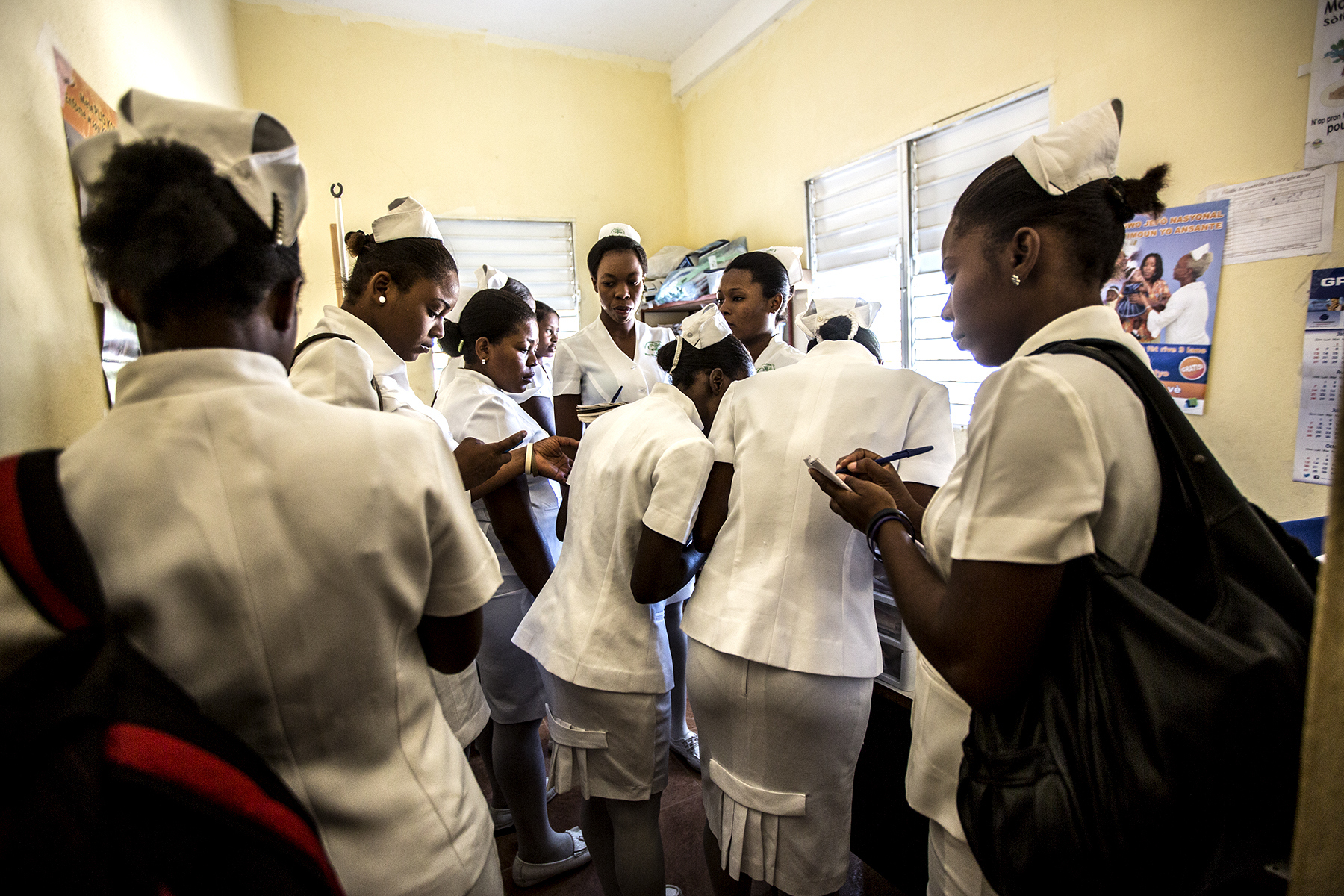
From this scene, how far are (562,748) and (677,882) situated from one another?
692 millimetres

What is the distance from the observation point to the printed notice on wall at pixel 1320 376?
5.85ft

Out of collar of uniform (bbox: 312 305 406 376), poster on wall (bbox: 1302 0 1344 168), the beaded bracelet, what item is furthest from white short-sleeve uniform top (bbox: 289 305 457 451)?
poster on wall (bbox: 1302 0 1344 168)

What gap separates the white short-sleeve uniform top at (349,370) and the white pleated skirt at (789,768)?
3.04 ft

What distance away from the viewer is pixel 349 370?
1.30 metres

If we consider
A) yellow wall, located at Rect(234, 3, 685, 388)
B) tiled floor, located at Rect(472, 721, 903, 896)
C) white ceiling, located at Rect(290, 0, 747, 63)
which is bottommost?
tiled floor, located at Rect(472, 721, 903, 896)

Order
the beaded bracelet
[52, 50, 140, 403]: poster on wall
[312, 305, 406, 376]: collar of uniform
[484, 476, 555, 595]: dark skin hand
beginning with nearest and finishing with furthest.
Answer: the beaded bracelet, [52, 50, 140, 403]: poster on wall, [312, 305, 406, 376]: collar of uniform, [484, 476, 555, 595]: dark skin hand

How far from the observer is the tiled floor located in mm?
1830

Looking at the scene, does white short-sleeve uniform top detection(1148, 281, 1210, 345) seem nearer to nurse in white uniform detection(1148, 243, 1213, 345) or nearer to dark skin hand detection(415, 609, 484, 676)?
nurse in white uniform detection(1148, 243, 1213, 345)

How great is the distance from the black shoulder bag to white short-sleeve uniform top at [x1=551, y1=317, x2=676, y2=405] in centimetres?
205

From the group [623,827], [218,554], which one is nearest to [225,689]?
[218,554]

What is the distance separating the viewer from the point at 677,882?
1.83 metres

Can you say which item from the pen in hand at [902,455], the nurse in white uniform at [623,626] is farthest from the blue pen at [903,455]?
the nurse in white uniform at [623,626]

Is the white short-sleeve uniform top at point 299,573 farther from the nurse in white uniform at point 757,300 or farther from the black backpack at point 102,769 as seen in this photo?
the nurse in white uniform at point 757,300

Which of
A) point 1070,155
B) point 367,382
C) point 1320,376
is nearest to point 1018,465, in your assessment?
point 1070,155
